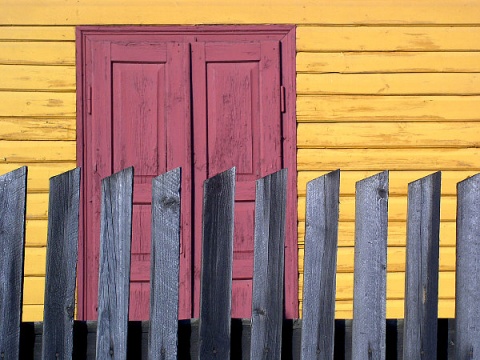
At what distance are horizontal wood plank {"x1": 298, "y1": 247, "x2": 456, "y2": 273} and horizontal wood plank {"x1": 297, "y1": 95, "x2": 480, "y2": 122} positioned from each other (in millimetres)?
928

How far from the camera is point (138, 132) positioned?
5684 millimetres

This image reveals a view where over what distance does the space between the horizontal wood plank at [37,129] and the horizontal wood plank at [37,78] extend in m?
0.22

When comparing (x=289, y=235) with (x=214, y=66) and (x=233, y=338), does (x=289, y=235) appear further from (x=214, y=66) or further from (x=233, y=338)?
(x=233, y=338)

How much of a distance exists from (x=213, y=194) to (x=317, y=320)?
0.56 m

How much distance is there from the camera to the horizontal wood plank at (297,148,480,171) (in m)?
5.68

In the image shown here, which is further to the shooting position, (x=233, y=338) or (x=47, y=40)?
(x=47, y=40)

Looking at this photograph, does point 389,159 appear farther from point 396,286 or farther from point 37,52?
point 37,52

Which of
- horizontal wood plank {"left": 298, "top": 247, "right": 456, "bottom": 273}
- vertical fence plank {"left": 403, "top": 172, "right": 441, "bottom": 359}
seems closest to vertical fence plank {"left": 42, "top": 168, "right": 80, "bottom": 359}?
vertical fence plank {"left": 403, "top": 172, "right": 441, "bottom": 359}

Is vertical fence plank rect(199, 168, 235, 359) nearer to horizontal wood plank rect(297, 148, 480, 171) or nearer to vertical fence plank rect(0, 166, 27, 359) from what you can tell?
vertical fence plank rect(0, 166, 27, 359)

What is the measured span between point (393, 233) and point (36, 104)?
268cm
